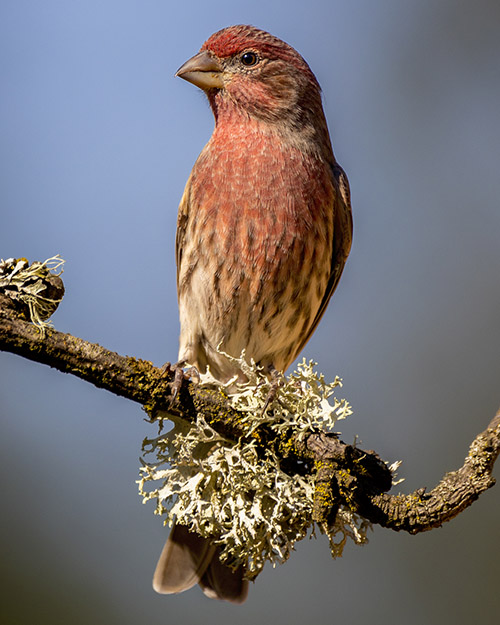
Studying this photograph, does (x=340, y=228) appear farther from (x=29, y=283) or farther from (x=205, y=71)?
(x=29, y=283)

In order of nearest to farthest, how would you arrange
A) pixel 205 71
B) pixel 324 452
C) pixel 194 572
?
pixel 324 452, pixel 194 572, pixel 205 71

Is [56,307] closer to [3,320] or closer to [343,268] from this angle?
[3,320]

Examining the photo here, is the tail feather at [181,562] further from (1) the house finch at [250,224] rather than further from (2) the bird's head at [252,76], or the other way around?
(2) the bird's head at [252,76]

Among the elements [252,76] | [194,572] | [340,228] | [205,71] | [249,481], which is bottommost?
[194,572]

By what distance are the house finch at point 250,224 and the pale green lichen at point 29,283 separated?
1221 millimetres

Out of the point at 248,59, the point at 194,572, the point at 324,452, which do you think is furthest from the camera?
the point at 248,59

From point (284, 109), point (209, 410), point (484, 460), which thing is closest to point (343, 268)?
point (284, 109)

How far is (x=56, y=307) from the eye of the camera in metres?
2.93

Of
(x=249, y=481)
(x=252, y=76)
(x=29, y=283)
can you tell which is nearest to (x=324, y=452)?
(x=249, y=481)

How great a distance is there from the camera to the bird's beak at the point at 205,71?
411 centimetres

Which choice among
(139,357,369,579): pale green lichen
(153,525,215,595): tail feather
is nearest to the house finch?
(153,525,215,595): tail feather

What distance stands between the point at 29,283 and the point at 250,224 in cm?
141

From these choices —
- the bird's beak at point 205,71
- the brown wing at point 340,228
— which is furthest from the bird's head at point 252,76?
the brown wing at point 340,228

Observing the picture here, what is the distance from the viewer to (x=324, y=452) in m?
2.75
